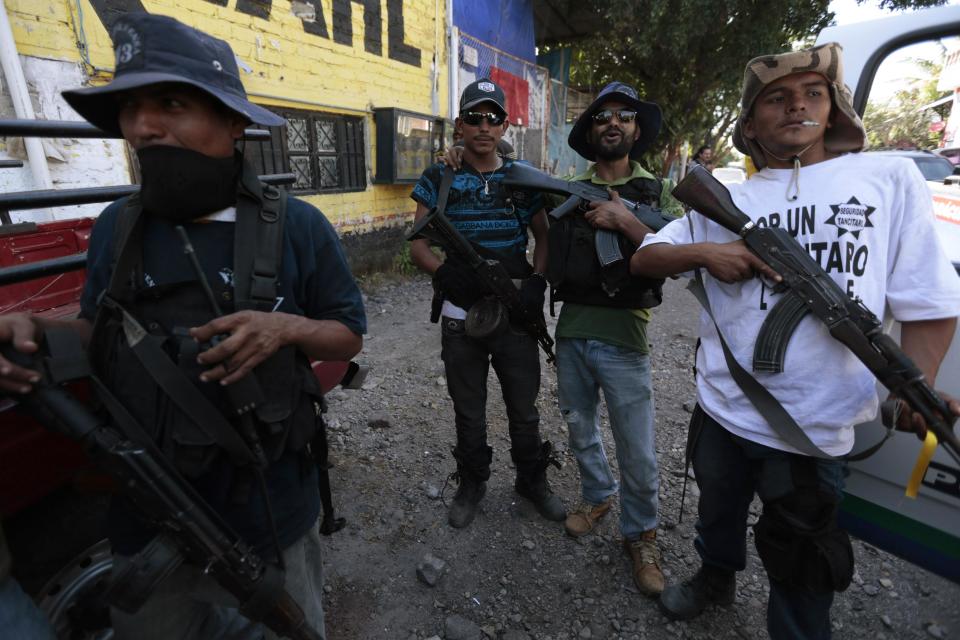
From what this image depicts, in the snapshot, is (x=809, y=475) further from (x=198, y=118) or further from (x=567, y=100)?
(x=567, y=100)

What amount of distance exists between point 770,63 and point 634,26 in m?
9.72

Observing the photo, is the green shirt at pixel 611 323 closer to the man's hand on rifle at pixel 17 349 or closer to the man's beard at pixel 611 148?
the man's beard at pixel 611 148

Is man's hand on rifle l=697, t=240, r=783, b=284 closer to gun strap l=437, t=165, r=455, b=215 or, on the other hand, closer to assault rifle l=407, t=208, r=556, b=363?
assault rifle l=407, t=208, r=556, b=363

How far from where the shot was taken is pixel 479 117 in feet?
7.53

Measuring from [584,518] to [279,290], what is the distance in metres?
1.93

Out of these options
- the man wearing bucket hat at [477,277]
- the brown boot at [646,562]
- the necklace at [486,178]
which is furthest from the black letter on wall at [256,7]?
the brown boot at [646,562]

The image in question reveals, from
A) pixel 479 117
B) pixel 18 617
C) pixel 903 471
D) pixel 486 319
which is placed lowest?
pixel 18 617

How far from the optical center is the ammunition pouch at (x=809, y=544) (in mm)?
1434

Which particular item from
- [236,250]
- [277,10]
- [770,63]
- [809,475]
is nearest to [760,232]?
[770,63]

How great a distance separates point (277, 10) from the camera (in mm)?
5422

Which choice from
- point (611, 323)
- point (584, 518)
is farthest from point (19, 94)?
point (584, 518)

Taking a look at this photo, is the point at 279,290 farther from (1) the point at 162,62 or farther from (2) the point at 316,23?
(2) the point at 316,23

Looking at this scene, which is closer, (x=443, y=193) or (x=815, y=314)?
(x=815, y=314)

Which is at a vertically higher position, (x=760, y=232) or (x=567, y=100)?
(x=567, y=100)
